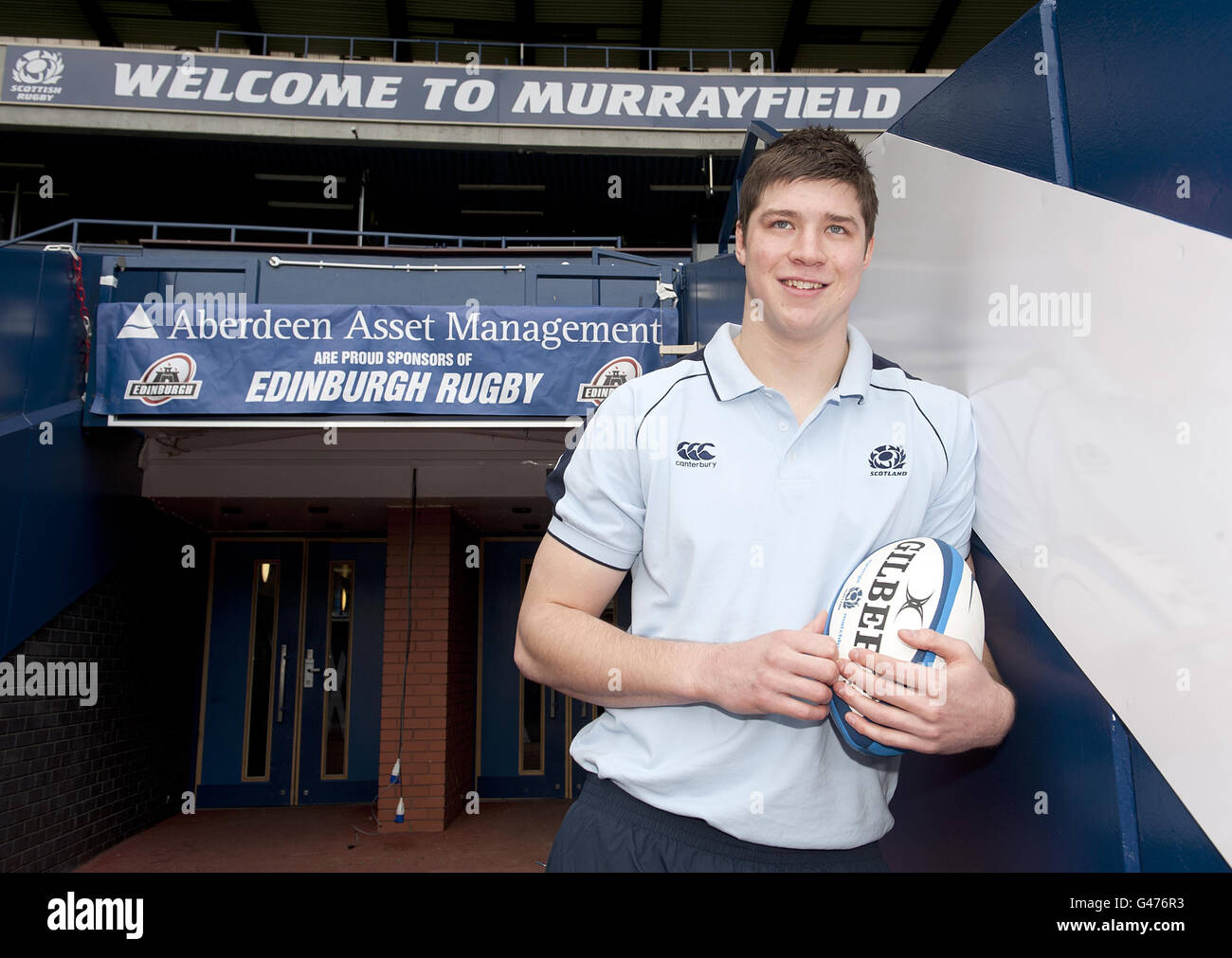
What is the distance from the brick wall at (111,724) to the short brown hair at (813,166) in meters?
6.86

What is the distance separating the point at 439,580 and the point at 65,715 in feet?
12.0

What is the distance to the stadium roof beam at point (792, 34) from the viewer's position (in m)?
15.8

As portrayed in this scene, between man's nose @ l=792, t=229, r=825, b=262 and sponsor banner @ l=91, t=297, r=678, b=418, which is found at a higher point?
sponsor banner @ l=91, t=297, r=678, b=418

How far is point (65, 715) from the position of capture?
7289 millimetres

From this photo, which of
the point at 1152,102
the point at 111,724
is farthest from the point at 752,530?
the point at 111,724

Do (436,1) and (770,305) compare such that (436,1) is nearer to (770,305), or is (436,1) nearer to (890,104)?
(890,104)

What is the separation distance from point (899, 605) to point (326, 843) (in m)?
8.43

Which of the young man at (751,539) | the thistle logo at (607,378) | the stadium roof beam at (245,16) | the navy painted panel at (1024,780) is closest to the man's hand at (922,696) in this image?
the young man at (751,539)

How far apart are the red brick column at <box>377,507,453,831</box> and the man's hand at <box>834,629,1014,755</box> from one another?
8.39 meters

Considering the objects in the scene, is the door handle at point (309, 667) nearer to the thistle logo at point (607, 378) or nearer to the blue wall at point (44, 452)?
the blue wall at point (44, 452)

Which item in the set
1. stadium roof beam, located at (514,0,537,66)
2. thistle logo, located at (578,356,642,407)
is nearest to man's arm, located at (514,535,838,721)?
thistle logo, located at (578,356,642,407)

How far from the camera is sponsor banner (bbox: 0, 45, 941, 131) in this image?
12352mm

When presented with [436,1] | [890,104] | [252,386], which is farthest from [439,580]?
[436,1]

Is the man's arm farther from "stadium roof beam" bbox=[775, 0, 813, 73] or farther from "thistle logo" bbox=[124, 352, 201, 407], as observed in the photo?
"stadium roof beam" bbox=[775, 0, 813, 73]
